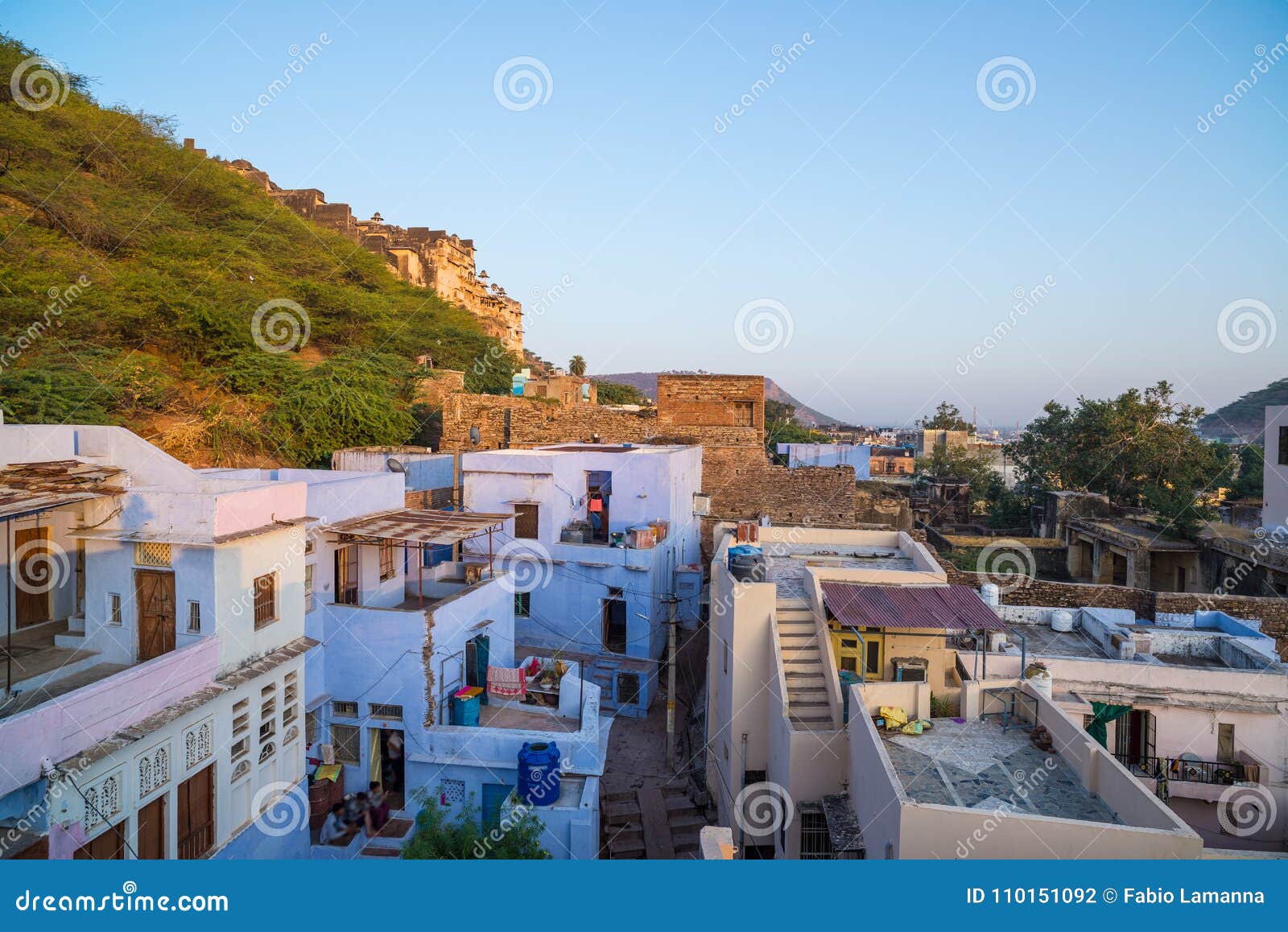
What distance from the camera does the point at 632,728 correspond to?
1400 centimetres

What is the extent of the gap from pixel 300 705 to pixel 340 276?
2594cm

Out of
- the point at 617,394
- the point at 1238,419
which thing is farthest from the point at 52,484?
the point at 1238,419

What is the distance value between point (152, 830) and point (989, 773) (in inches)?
311

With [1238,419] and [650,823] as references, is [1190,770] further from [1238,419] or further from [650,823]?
[1238,419]

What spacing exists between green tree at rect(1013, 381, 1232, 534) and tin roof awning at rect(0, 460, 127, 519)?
24246 millimetres

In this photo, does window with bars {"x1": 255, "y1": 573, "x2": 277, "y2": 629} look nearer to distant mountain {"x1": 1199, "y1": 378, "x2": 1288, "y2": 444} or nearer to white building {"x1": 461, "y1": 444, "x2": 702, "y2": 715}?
white building {"x1": 461, "y1": 444, "x2": 702, "y2": 715}

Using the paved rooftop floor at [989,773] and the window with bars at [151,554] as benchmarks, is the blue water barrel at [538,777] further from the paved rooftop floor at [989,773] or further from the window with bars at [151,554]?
the window with bars at [151,554]

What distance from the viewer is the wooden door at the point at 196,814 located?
6.99m

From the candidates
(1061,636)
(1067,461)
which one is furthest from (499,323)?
(1061,636)

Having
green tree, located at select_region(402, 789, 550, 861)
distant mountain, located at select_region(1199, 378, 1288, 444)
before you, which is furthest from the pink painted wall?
distant mountain, located at select_region(1199, 378, 1288, 444)

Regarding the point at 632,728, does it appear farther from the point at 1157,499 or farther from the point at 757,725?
the point at 1157,499

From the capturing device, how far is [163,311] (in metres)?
18.7

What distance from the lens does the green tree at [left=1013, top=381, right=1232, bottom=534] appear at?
22797 mm

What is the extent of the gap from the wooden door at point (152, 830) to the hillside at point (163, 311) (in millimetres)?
10453
